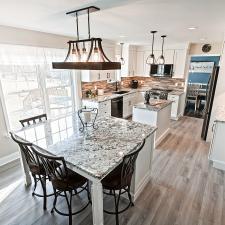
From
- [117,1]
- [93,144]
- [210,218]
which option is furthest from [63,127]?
[210,218]

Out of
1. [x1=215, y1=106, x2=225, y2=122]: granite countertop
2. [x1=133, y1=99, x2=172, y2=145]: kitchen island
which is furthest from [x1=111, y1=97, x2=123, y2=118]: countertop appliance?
[x1=215, y1=106, x2=225, y2=122]: granite countertop

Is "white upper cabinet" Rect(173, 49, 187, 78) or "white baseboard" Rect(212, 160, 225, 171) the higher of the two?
"white upper cabinet" Rect(173, 49, 187, 78)

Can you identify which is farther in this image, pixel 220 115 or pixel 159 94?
pixel 159 94

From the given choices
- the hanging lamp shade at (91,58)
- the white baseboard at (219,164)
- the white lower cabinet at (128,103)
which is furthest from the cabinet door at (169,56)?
the hanging lamp shade at (91,58)

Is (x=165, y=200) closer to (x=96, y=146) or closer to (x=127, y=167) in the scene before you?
(x=127, y=167)

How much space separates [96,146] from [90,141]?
0.54ft

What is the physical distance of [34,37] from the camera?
338 cm

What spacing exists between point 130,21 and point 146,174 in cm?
250

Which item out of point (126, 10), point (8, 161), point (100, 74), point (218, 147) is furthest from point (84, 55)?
point (100, 74)

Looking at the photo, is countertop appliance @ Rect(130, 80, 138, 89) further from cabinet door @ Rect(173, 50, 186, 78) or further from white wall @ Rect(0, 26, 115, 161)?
white wall @ Rect(0, 26, 115, 161)

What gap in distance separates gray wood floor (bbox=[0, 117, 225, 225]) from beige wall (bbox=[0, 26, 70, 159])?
1.66 feet

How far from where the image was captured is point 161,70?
6.11 meters

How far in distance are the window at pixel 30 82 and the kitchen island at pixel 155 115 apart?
2042mm

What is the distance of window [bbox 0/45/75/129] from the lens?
321 centimetres
